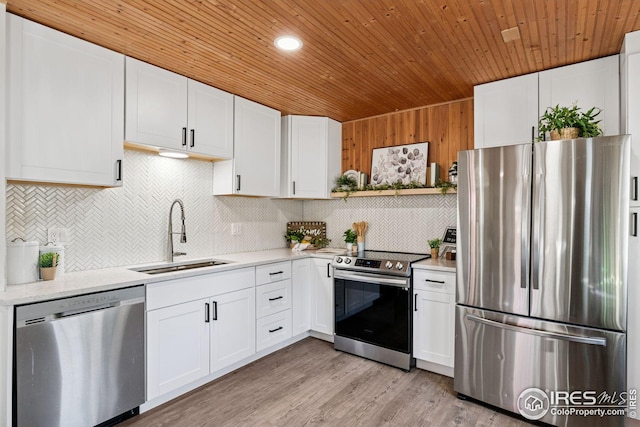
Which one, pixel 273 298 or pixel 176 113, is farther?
pixel 273 298

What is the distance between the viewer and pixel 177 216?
10.6 feet

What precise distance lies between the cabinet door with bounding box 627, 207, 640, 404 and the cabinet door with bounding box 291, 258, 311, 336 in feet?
8.37

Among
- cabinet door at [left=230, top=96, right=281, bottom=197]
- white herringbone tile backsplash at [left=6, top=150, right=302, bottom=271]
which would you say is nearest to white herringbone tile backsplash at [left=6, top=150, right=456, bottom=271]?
white herringbone tile backsplash at [left=6, top=150, right=302, bottom=271]

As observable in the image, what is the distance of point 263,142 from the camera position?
364cm

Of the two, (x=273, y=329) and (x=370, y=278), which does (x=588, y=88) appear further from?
(x=273, y=329)

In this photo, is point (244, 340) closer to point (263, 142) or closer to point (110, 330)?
point (110, 330)

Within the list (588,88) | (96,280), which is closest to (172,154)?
(96,280)

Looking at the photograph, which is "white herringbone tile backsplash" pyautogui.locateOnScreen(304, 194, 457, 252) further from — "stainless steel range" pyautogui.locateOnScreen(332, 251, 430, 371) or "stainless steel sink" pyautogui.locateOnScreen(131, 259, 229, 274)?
"stainless steel sink" pyautogui.locateOnScreen(131, 259, 229, 274)

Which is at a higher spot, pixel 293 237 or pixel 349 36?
pixel 349 36

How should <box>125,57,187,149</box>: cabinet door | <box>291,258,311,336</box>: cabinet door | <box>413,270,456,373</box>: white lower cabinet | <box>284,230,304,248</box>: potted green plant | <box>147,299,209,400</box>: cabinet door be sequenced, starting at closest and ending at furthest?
<box>147,299,209,400</box>: cabinet door < <box>125,57,187,149</box>: cabinet door < <box>413,270,456,373</box>: white lower cabinet < <box>291,258,311,336</box>: cabinet door < <box>284,230,304,248</box>: potted green plant

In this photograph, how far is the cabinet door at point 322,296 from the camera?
3588mm

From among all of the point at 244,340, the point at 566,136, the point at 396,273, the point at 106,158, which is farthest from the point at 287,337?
the point at 566,136

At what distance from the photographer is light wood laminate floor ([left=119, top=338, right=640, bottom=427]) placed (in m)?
2.33
